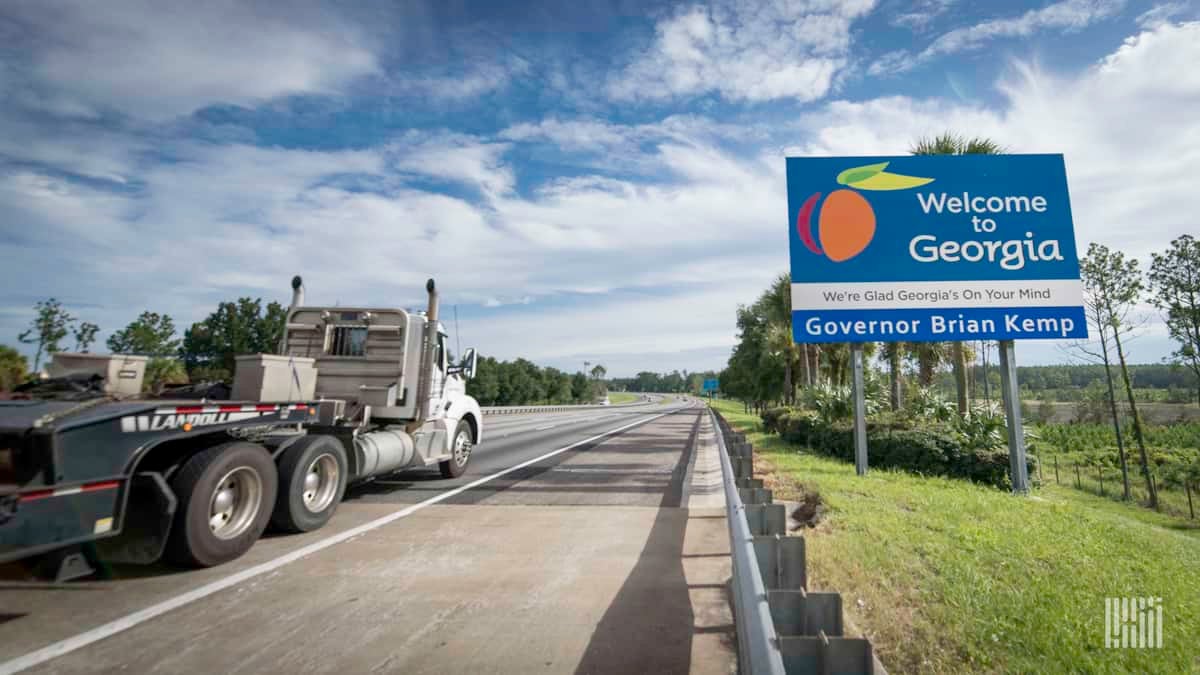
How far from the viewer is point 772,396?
167ft

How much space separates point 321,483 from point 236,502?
1337 millimetres

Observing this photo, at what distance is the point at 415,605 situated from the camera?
169 inches

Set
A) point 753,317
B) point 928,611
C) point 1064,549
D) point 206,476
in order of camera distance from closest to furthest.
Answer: point 928,611 < point 206,476 < point 1064,549 < point 753,317

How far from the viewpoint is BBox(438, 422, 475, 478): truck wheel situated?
10.2 m

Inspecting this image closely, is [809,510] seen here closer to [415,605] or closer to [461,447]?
[415,605]

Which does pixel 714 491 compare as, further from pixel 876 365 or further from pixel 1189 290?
pixel 1189 290

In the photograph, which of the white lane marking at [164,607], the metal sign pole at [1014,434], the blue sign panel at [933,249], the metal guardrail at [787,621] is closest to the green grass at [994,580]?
the metal guardrail at [787,621]

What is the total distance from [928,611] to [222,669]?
4.43 m

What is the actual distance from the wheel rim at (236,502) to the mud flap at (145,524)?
1.78ft

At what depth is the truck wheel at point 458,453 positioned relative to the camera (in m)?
10.2

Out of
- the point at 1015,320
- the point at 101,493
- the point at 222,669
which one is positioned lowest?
the point at 222,669

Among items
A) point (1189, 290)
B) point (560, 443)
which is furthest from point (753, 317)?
point (560, 443)
